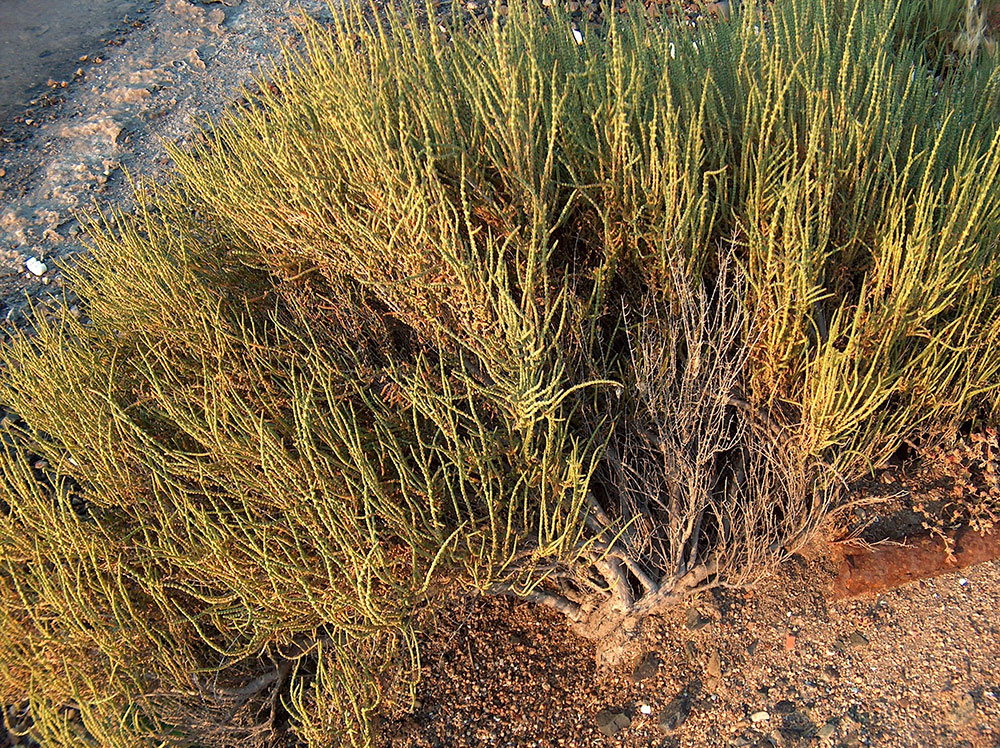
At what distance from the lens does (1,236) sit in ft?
15.5

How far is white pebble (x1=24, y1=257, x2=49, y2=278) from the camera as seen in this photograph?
447cm

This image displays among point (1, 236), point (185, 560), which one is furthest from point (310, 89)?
point (1, 236)

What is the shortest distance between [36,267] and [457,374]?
11.6ft

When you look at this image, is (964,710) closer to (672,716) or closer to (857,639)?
(857,639)

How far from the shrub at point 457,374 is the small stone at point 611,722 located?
0.98ft

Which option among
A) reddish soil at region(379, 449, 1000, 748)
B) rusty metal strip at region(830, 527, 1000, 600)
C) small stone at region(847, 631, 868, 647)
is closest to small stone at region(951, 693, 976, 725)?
reddish soil at region(379, 449, 1000, 748)

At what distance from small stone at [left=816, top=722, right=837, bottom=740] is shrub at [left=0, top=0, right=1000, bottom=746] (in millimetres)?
571

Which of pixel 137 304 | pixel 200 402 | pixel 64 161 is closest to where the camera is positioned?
pixel 200 402

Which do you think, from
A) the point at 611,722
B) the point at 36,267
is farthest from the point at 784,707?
the point at 36,267

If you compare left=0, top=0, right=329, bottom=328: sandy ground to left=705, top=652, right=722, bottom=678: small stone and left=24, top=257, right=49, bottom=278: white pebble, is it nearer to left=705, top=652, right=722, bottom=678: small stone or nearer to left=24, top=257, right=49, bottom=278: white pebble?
left=24, top=257, right=49, bottom=278: white pebble

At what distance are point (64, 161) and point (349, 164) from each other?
3.69 metres

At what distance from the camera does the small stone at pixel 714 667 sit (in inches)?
107

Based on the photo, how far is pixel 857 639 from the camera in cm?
271

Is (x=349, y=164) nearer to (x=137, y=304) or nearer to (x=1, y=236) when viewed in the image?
(x=137, y=304)
